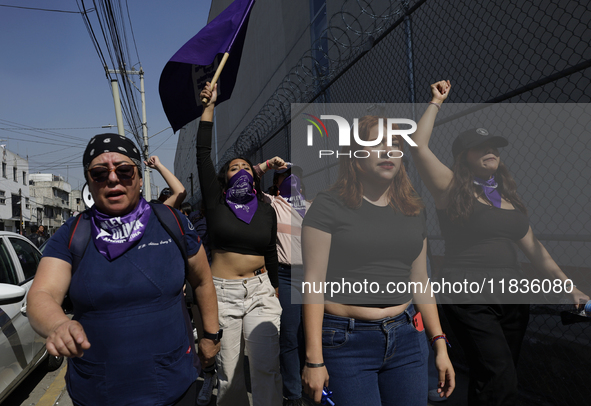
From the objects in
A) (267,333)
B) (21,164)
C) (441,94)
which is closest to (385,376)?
(267,333)

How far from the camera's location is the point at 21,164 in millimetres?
70250

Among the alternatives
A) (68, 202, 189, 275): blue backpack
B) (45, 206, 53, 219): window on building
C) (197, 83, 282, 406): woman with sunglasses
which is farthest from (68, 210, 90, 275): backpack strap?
(45, 206, 53, 219): window on building

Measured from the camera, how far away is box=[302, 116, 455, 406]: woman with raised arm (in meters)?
2.09

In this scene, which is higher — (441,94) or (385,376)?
(441,94)

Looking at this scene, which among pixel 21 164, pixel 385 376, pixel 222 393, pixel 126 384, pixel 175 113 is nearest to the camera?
pixel 126 384

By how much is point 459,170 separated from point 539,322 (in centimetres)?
311

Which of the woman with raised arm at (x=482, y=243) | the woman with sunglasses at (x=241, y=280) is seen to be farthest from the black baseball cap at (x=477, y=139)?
the woman with sunglasses at (x=241, y=280)

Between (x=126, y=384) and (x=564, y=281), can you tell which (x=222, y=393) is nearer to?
(x=126, y=384)

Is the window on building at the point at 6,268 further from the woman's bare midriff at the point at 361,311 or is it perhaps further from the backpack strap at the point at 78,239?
the woman's bare midriff at the point at 361,311

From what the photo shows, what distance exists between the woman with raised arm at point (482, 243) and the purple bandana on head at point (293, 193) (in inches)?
61.0

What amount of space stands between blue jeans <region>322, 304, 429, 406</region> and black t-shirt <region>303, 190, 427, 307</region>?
121 mm

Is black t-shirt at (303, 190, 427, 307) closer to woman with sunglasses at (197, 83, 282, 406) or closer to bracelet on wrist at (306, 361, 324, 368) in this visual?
bracelet on wrist at (306, 361, 324, 368)

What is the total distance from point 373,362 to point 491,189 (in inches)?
59.3

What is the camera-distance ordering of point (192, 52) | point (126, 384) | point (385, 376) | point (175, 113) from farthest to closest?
point (175, 113) < point (192, 52) < point (385, 376) < point (126, 384)
